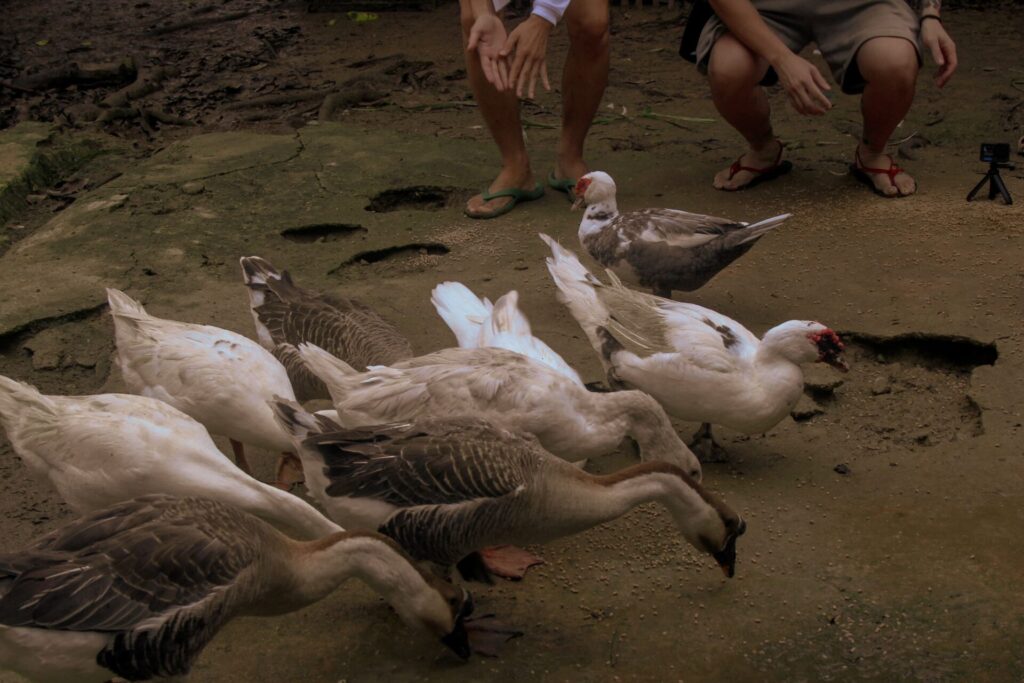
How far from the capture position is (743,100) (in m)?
5.69

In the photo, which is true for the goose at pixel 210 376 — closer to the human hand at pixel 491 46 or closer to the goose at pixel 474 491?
the goose at pixel 474 491

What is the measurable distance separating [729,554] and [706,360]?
0.77 metres

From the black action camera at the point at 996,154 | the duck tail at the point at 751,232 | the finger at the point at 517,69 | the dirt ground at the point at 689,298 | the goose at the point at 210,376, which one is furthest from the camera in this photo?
the black action camera at the point at 996,154

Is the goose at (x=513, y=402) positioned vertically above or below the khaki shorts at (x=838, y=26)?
below

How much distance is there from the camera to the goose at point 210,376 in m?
3.54

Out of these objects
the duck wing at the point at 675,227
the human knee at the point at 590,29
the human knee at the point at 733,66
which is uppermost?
the human knee at the point at 590,29

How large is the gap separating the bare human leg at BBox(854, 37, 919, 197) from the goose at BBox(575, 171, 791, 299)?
1483 mm

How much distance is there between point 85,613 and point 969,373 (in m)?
3.36

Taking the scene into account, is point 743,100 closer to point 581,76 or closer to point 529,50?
point 581,76

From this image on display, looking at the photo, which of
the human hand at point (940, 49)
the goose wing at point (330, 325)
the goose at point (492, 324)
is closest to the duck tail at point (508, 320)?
the goose at point (492, 324)

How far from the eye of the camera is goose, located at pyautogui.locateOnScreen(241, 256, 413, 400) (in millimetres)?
3947

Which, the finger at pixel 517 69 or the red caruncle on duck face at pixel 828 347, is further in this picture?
the finger at pixel 517 69

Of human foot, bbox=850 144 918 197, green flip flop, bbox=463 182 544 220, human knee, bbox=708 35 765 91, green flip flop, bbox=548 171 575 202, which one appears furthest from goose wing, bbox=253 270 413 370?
human foot, bbox=850 144 918 197

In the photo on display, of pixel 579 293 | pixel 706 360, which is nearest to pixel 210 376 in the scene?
pixel 579 293
